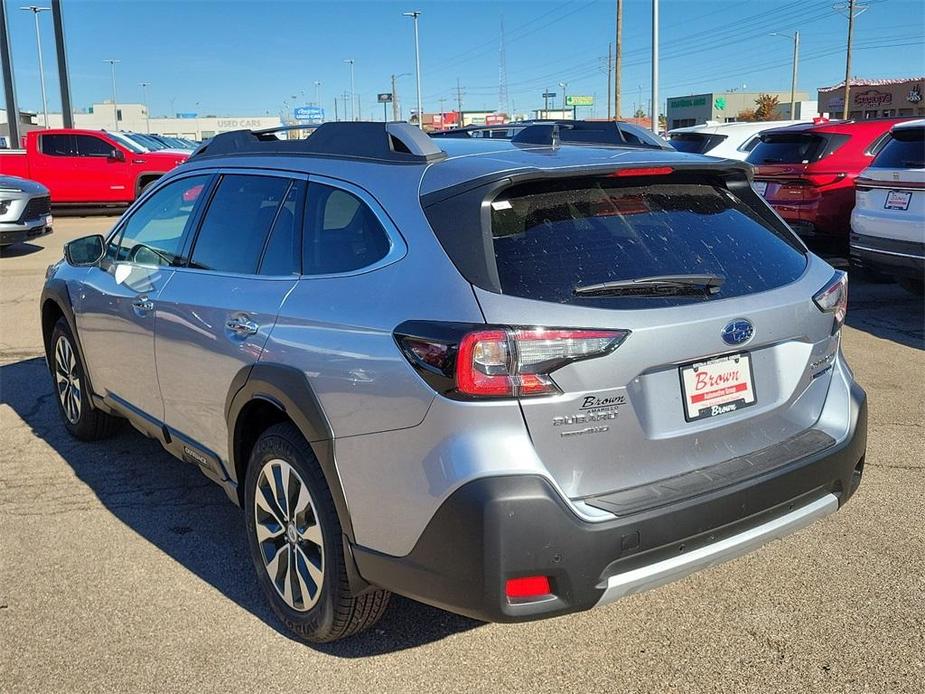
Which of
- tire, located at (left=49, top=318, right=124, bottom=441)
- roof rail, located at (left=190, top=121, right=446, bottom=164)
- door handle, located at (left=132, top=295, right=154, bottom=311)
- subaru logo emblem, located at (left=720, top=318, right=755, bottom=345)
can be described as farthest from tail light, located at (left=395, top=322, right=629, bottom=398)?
tire, located at (left=49, top=318, right=124, bottom=441)

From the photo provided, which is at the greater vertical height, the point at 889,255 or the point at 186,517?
the point at 889,255

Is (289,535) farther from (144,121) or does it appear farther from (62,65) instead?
(144,121)

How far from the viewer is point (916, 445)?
16.2 feet

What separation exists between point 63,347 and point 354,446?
331 cm

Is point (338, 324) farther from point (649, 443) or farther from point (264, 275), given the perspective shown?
point (649, 443)

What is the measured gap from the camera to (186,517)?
4.19 m

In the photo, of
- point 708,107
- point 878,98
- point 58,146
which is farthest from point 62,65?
point 708,107

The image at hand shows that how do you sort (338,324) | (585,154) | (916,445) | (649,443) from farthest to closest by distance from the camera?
(916,445), (585,154), (338,324), (649,443)

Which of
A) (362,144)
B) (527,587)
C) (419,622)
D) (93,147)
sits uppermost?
(93,147)

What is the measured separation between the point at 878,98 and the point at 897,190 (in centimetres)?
6355

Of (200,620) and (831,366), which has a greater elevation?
(831,366)

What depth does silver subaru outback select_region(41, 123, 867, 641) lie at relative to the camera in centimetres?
240

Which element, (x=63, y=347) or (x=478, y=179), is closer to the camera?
(x=478, y=179)

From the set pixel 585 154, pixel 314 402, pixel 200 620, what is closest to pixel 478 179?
pixel 585 154
